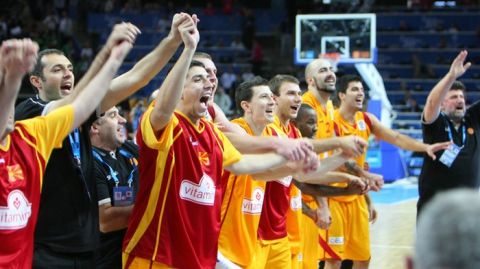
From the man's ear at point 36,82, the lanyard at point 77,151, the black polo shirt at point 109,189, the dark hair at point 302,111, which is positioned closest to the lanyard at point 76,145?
the lanyard at point 77,151

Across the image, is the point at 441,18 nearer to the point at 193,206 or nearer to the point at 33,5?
the point at 33,5

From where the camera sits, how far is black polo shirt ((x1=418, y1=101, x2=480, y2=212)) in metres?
7.38

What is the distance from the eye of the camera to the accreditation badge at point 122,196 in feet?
17.0

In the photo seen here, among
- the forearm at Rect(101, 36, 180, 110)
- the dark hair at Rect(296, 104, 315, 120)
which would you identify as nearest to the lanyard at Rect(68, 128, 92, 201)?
the forearm at Rect(101, 36, 180, 110)

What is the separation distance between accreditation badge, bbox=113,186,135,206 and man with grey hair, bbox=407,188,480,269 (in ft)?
12.6

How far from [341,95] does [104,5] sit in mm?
22259

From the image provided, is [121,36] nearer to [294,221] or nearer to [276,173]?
[276,173]

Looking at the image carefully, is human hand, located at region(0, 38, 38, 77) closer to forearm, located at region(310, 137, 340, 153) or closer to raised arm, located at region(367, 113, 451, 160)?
forearm, located at region(310, 137, 340, 153)

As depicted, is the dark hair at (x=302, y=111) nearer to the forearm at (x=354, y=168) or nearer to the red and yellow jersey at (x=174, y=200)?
the forearm at (x=354, y=168)

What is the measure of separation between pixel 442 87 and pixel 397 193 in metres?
12.1

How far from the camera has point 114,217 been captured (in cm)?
505

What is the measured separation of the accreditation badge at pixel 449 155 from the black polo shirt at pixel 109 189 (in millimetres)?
3390

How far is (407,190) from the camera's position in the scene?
19.2 meters

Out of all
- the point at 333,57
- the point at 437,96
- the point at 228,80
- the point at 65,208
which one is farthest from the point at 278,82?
the point at 228,80
